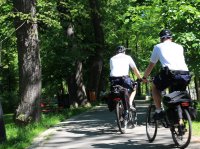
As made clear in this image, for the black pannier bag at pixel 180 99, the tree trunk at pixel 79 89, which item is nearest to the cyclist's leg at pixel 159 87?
the black pannier bag at pixel 180 99

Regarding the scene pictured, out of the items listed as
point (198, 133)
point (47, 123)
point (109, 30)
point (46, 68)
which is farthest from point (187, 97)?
point (109, 30)

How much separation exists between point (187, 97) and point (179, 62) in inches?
25.6

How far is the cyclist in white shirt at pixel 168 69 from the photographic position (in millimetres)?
7195

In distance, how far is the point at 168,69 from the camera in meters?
7.27

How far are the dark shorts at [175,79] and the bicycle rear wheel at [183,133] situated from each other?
44 centimetres

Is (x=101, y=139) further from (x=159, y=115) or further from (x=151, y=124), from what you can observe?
(x=159, y=115)

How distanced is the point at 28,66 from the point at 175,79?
693 centimetres

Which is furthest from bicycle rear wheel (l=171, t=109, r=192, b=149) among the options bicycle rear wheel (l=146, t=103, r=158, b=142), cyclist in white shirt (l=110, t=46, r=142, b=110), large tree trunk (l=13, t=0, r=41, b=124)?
large tree trunk (l=13, t=0, r=41, b=124)

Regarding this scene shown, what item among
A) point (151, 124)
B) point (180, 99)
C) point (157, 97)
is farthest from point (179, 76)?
point (151, 124)

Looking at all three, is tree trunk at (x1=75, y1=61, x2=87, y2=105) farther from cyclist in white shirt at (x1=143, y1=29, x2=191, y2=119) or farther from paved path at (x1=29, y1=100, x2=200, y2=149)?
cyclist in white shirt at (x1=143, y1=29, x2=191, y2=119)

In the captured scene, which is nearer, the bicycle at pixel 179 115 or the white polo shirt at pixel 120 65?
the bicycle at pixel 179 115

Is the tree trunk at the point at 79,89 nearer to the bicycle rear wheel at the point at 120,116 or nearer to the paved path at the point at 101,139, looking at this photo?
the paved path at the point at 101,139

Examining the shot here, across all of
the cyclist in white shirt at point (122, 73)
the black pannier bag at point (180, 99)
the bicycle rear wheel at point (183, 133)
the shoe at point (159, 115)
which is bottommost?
the bicycle rear wheel at point (183, 133)

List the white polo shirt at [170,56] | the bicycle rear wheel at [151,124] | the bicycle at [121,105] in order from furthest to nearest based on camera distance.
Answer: the bicycle at [121,105]
the bicycle rear wheel at [151,124]
the white polo shirt at [170,56]
